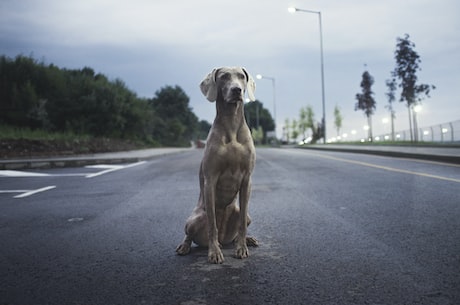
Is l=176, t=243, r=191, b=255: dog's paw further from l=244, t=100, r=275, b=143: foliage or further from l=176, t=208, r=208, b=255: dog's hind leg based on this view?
l=244, t=100, r=275, b=143: foliage

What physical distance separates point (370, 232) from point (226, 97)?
6.69 feet

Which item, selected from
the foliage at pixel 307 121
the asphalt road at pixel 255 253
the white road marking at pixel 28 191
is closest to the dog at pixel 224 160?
the asphalt road at pixel 255 253

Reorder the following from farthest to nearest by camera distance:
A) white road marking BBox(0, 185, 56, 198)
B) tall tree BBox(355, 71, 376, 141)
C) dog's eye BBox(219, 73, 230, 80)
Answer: tall tree BBox(355, 71, 376, 141), white road marking BBox(0, 185, 56, 198), dog's eye BBox(219, 73, 230, 80)

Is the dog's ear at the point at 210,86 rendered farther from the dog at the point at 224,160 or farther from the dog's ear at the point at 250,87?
the dog's ear at the point at 250,87

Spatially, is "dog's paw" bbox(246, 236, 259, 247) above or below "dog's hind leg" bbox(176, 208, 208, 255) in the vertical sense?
below

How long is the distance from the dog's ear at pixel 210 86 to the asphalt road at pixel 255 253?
128 cm

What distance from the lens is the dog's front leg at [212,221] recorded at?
112 inches

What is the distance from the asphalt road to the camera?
7.29 feet

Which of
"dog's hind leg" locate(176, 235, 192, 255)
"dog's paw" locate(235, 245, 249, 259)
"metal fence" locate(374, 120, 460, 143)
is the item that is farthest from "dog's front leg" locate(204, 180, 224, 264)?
"metal fence" locate(374, 120, 460, 143)

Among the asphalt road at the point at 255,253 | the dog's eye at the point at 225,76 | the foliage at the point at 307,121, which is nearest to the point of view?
the asphalt road at the point at 255,253

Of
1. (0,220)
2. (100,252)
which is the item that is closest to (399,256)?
(100,252)

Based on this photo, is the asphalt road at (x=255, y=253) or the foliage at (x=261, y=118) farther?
the foliage at (x=261, y=118)

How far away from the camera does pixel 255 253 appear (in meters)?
3.08

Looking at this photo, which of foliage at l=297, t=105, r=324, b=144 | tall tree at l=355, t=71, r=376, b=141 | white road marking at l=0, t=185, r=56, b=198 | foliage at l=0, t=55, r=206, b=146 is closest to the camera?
white road marking at l=0, t=185, r=56, b=198
